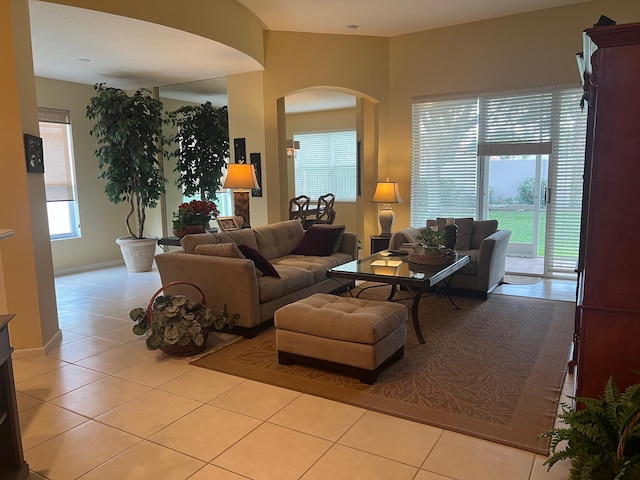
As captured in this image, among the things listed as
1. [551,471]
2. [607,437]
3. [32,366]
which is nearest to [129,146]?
[32,366]

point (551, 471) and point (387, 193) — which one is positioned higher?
point (387, 193)

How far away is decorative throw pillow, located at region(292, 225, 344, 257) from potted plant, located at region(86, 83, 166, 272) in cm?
275

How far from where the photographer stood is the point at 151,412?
2.72 meters

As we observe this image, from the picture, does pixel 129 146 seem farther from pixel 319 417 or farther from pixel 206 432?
pixel 319 417

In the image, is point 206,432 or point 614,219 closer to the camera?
point 614,219

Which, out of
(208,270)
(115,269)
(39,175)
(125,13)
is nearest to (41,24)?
(125,13)

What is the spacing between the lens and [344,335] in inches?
119

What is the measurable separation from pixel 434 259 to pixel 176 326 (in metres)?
2.23

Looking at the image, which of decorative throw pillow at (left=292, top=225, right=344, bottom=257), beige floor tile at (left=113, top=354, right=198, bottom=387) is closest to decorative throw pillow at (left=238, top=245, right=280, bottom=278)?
beige floor tile at (left=113, top=354, right=198, bottom=387)

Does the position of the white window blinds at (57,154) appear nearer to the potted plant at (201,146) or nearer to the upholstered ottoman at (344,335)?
the potted plant at (201,146)

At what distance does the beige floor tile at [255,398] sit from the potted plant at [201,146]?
15.8 ft

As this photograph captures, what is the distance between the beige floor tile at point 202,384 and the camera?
9.64ft

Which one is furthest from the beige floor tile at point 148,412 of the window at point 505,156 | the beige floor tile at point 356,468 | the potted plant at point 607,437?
the window at point 505,156

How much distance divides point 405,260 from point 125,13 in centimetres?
343
